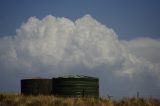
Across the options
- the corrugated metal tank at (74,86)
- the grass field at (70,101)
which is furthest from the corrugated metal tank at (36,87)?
the grass field at (70,101)

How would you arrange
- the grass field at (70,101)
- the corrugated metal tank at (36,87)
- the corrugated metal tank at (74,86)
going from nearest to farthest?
1. the grass field at (70,101)
2. the corrugated metal tank at (74,86)
3. the corrugated metal tank at (36,87)

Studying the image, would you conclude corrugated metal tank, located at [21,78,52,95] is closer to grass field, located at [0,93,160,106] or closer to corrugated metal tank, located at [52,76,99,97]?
corrugated metal tank, located at [52,76,99,97]

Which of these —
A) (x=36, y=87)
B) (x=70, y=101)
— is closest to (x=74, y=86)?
(x=36, y=87)

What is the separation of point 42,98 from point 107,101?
4915mm

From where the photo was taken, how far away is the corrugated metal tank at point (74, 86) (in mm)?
33594

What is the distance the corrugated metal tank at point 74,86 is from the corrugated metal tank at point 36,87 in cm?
183

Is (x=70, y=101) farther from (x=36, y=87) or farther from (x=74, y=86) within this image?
(x=36, y=87)

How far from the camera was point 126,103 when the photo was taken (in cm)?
2902

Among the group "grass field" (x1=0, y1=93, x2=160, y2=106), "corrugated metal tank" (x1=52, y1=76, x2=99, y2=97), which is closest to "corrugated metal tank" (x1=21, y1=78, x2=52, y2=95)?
"corrugated metal tank" (x1=52, y1=76, x2=99, y2=97)

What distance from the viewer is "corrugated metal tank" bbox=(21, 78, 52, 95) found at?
118 ft

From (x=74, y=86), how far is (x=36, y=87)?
4.25m

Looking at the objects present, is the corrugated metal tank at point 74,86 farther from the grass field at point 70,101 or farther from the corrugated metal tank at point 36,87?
the grass field at point 70,101

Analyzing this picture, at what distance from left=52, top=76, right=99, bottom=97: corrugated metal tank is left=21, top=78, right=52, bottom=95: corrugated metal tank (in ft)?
5.99

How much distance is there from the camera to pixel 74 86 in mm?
33719
